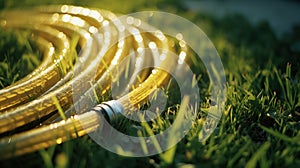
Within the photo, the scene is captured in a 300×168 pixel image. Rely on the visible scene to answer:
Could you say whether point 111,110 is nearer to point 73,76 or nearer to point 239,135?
point 73,76

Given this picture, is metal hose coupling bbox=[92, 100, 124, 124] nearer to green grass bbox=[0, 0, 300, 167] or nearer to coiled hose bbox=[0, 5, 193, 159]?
coiled hose bbox=[0, 5, 193, 159]

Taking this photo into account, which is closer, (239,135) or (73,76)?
(239,135)

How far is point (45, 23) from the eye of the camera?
408cm

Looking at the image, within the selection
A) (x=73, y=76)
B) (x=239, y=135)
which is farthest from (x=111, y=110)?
(x=239, y=135)

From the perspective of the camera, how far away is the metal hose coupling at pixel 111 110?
2203 mm

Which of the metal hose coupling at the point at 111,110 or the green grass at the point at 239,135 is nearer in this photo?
the green grass at the point at 239,135

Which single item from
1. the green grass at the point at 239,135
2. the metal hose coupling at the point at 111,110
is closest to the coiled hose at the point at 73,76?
the metal hose coupling at the point at 111,110

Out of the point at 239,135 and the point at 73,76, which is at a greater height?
the point at 73,76

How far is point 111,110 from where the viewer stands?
223 centimetres

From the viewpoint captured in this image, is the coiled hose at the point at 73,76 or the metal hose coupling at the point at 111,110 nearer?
the coiled hose at the point at 73,76

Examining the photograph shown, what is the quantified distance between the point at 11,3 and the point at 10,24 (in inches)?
36.8

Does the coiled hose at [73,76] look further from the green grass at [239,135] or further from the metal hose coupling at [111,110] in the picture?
the green grass at [239,135]

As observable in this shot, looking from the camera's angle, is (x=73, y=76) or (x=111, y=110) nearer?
(x=111, y=110)

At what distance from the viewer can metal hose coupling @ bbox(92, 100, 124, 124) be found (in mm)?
2203
